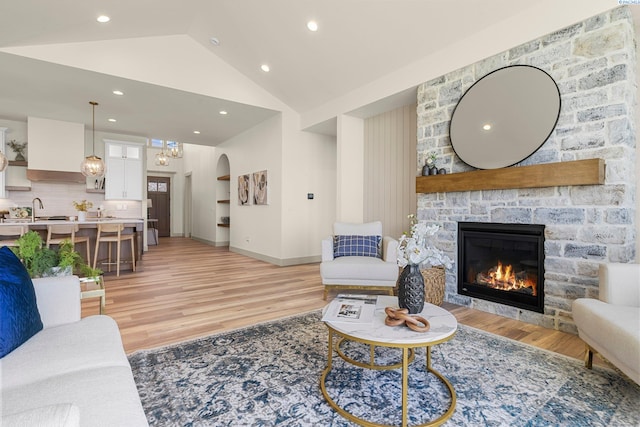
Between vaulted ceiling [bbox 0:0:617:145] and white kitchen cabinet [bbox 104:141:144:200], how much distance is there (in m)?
1.23

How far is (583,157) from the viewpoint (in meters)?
2.63

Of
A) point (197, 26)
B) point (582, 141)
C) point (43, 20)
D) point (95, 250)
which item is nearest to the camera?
point (582, 141)

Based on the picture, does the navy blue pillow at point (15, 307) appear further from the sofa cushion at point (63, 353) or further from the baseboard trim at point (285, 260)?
the baseboard trim at point (285, 260)

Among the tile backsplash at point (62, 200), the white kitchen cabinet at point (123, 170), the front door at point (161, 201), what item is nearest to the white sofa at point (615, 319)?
the white kitchen cabinet at point (123, 170)

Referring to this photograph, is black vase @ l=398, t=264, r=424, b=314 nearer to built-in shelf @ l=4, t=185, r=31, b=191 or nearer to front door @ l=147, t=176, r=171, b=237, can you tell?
built-in shelf @ l=4, t=185, r=31, b=191

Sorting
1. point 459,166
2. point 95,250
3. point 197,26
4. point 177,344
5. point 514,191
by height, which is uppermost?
point 197,26

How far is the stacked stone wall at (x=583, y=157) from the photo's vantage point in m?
2.47

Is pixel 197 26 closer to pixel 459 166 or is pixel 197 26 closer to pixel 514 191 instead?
pixel 459 166

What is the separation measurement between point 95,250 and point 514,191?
227 inches

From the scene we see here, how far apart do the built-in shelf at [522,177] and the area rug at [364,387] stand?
1.39 m

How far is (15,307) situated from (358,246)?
10.4 ft

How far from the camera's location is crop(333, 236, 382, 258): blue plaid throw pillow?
3.95 meters

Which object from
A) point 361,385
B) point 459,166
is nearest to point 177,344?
point 361,385

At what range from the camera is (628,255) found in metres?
2.49
